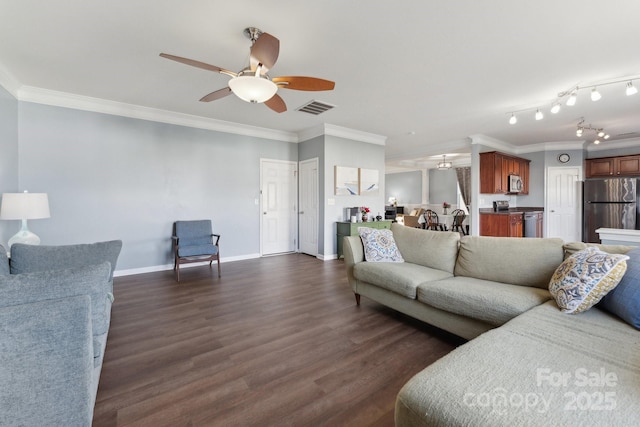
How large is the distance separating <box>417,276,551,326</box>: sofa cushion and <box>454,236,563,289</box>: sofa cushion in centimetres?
10

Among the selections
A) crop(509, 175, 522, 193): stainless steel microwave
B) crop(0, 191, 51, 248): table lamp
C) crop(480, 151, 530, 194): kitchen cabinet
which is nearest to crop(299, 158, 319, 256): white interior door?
crop(480, 151, 530, 194): kitchen cabinet

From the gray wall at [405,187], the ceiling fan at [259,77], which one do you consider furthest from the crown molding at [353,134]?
the gray wall at [405,187]

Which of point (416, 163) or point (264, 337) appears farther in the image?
point (416, 163)

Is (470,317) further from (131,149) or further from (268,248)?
(131,149)

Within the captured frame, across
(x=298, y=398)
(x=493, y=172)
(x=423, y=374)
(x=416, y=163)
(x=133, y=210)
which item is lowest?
(x=298, y=398)

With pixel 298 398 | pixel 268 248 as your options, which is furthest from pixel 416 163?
pixel 298 398

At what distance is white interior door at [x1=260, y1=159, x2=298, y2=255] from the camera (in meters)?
5.80

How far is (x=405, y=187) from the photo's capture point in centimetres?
1197

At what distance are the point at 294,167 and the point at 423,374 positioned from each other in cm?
536

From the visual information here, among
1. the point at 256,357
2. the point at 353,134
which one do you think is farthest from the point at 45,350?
the point at 353,134

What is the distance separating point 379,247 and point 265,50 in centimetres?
218

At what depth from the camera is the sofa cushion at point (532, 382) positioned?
3.06 ft

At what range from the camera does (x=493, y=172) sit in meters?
6.24

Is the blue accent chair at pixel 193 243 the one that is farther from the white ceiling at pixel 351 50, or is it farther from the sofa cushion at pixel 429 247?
the sofa cushion at pixel 429 247
